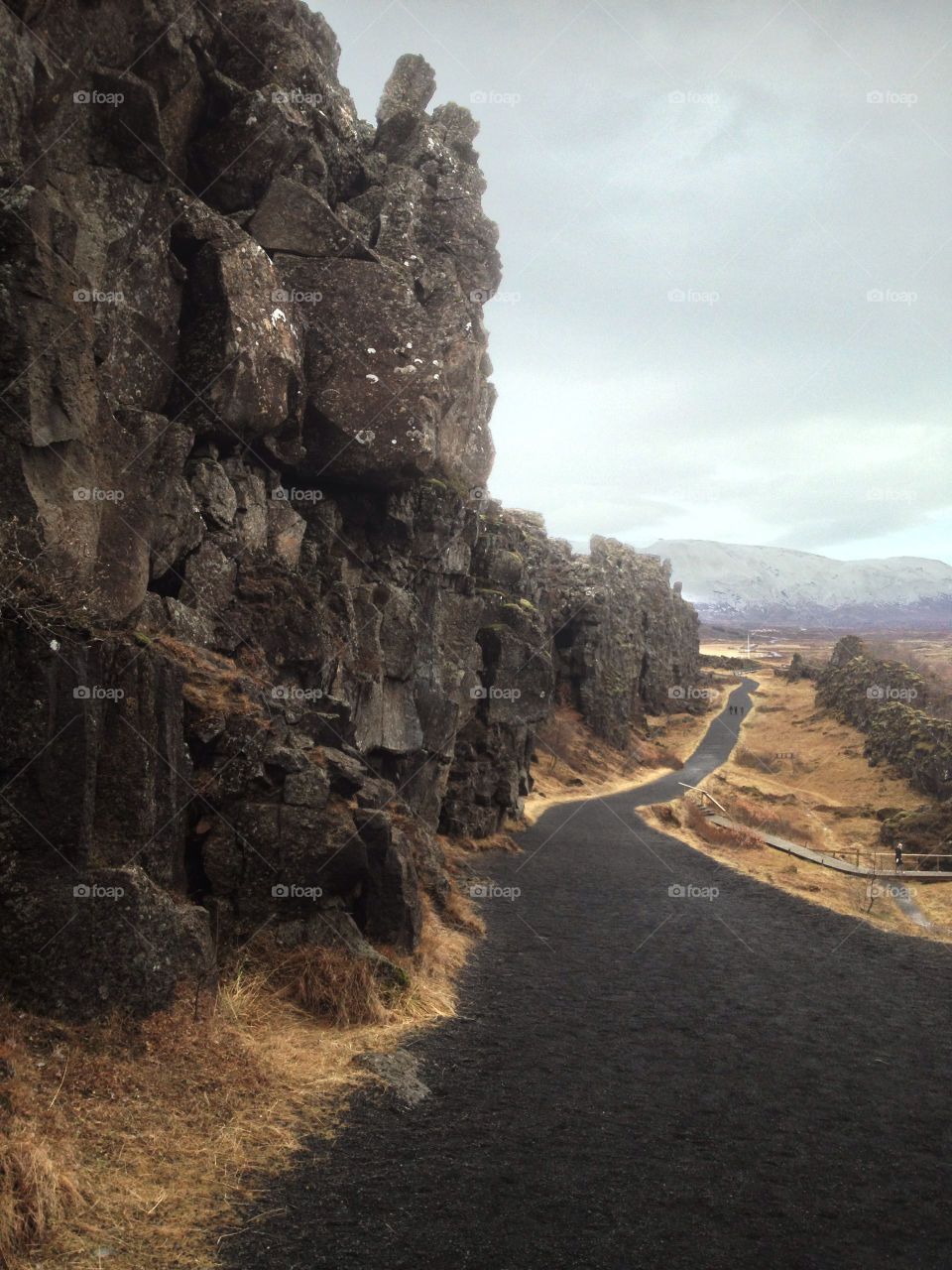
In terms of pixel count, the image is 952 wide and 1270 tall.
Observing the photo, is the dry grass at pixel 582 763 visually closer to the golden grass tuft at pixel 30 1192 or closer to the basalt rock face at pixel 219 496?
the basalt rock face at pixel 219 496

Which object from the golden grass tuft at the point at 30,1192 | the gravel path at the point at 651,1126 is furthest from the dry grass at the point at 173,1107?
the gravel path at the point at 651,1126

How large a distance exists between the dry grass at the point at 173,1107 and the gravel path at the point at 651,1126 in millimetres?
488

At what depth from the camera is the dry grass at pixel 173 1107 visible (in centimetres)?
610

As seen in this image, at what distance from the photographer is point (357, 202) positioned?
2562cm

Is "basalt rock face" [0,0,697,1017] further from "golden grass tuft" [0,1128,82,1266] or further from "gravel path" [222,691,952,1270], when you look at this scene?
"gravel path" [222,691,952,1270]

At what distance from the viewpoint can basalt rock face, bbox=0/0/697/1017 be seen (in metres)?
8.77

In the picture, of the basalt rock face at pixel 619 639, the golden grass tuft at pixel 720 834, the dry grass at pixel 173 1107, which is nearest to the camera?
the dry grass at pixel 173 1107

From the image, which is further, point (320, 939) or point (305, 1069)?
point (320, 939)

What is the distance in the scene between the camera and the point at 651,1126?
966 centimetres

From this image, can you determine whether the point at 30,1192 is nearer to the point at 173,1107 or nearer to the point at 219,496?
the point at 173,1107

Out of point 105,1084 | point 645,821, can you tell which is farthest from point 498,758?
point 105,1084

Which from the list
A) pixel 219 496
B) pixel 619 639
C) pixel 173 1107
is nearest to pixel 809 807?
pixel 619 639

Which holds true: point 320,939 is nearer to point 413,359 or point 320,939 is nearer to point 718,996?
point 718,996

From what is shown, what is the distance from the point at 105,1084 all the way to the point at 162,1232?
1.74 metres
